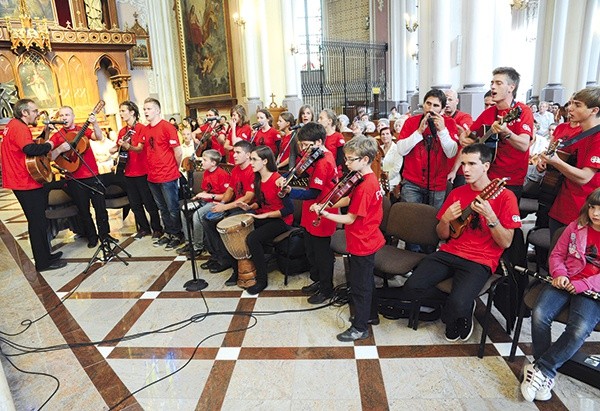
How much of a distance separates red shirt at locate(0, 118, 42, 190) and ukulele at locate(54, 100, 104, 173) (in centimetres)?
47

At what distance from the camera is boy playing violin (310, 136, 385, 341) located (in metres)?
2.97

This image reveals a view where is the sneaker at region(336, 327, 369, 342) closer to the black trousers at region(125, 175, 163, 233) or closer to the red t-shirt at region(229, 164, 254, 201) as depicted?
the red t-shirt at region(229, 164, 254, 201)

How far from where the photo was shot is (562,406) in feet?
8.04

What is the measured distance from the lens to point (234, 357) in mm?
3104

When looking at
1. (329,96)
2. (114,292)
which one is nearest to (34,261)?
(114,292)

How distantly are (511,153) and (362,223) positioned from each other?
4.92 ft

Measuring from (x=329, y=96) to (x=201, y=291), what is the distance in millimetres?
14528

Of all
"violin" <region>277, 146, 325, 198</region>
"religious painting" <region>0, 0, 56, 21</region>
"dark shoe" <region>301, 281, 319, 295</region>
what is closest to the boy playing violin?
"violin" <region>277, 146, 325, 198</region>

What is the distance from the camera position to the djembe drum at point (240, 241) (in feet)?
13.0

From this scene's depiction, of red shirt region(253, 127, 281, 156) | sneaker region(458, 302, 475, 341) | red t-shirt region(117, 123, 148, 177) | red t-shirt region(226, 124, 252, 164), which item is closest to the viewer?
sneaker region(458, 302, 475, 341)

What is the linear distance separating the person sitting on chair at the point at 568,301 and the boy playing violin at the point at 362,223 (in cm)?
110

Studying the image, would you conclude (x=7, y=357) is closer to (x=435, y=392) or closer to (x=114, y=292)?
(x=114, y=292)

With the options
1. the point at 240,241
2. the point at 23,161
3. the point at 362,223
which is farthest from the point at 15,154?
the point at 362,223

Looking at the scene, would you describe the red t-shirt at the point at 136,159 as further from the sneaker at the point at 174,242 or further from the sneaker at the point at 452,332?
the sneaker at the point at 452,332
